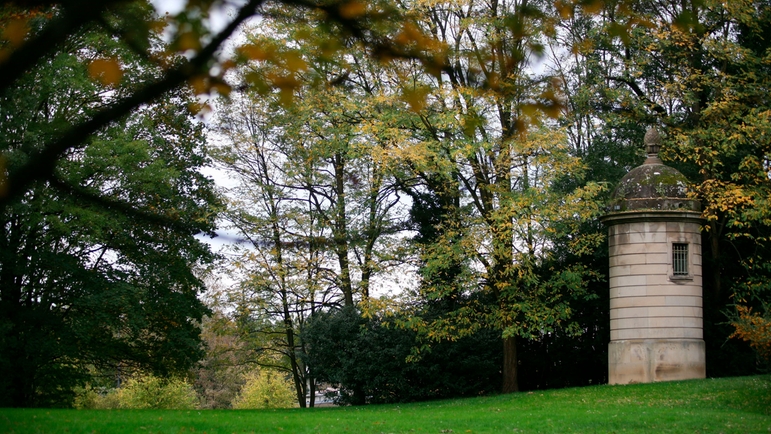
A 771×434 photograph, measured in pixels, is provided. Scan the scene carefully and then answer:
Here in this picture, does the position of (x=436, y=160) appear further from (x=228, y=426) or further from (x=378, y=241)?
(x=228, y=426)

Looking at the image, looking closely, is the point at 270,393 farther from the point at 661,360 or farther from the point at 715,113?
the point at 715,113

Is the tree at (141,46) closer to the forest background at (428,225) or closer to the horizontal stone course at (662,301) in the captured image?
the forest background at (428,225)

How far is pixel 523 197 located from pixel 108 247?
10962 millimetres

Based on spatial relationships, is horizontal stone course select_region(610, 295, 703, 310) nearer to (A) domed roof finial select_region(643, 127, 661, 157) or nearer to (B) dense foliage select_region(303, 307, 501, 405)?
(A) domed roof finial select_region(643, 127, 661, 157)

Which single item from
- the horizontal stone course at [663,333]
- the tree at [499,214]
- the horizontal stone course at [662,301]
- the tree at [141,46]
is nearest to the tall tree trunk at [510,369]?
the tree at [499,214]

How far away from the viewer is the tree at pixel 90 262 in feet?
62.1

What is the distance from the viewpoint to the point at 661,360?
1869cm

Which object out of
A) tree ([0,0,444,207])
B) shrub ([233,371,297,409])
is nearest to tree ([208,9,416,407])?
shrub ([233,371,297,409])

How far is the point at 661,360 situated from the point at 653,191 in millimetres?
3856

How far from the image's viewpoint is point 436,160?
64.0ft

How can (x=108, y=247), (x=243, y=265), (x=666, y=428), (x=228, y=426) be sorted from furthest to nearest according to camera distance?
(x=243, y=265)
(x=108, y=247)
(x=228, y=426)
(x=666, y=428)

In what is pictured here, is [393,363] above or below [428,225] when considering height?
below

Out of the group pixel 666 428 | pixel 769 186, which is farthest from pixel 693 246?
pixel 666 428

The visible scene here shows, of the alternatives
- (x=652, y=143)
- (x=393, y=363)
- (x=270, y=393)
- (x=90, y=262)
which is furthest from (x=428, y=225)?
(x=270, y=393)
